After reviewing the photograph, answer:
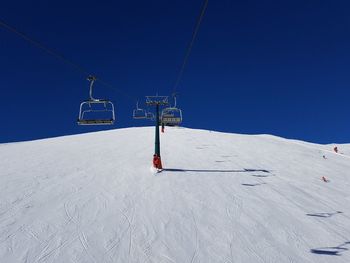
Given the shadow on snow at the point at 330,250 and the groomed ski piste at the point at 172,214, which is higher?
the groomed ski piste at the point at 172,214

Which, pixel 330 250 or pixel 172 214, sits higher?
pixel 172 214

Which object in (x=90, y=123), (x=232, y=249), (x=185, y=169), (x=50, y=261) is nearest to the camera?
(x=50, y=261)

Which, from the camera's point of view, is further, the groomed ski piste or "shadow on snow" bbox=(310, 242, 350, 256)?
"shadow on snow" bbox=(310, 242, 350, 256)

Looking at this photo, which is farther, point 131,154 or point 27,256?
point 131,154

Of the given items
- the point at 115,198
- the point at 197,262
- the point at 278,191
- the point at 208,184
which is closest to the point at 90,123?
the point at 115,198

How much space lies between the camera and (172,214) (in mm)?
9539

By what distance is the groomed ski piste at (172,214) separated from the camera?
287 inches

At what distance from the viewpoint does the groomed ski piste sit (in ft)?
23.9

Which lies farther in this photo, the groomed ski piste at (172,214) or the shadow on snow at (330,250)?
the shadow on snow at (330,250)

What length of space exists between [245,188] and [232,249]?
5.59m

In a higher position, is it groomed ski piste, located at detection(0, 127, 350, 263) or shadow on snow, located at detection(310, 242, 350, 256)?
groomed ski piste, located at detection(0, 127, 350, 263)

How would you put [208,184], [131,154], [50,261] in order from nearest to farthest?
[50,261]
[208,184]
[131,154]

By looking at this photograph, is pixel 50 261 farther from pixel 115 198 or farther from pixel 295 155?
pixel 295 155

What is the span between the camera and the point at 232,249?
24.5ft
